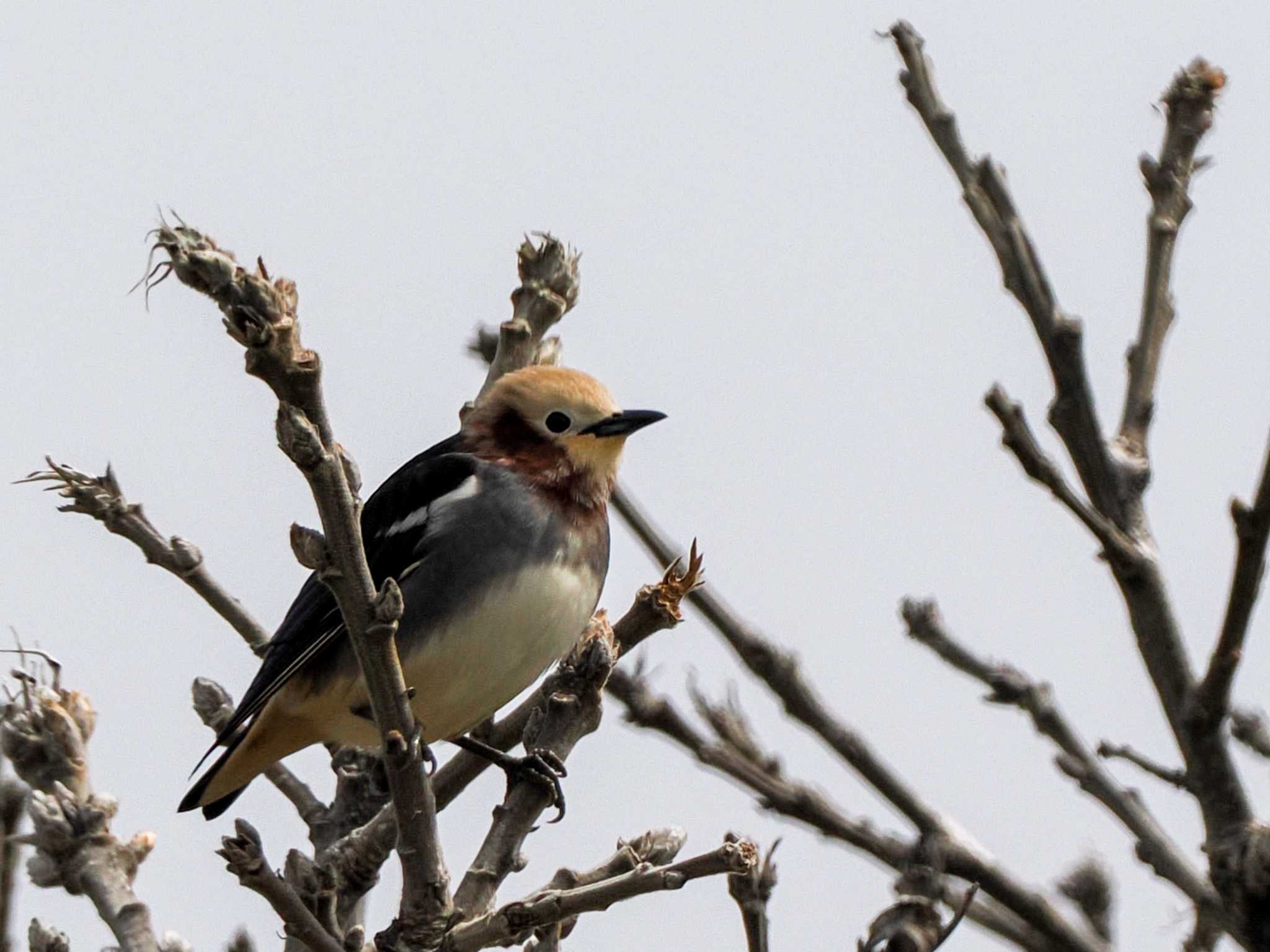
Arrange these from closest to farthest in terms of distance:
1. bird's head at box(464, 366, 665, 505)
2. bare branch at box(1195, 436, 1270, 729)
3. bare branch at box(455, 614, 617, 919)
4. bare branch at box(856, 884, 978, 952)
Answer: bare branch at box(856, 884, 978, 952), bare branch at box(1195, 436, 1270, 729), bare branch at box(455, 614, 617, 919), bird's head at box(464, 366, 665, 505)

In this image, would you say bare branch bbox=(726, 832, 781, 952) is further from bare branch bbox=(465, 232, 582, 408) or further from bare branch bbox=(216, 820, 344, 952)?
bare branch bbox=(465, 232, 582, 408)

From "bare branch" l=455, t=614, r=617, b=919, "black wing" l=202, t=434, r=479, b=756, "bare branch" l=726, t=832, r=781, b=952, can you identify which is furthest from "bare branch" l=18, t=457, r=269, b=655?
"bare branch" l=726, t=832, r=781, b=952

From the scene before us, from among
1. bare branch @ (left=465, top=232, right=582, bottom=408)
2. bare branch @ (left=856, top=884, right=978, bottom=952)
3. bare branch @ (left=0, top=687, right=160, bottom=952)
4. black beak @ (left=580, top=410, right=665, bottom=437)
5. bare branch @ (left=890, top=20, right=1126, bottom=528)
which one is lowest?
bare branch @ (left=856, top=884, right=978, bottom=952)

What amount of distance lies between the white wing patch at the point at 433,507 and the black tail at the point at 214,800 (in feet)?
2.90

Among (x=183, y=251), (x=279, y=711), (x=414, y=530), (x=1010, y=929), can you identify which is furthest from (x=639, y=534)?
(x=183, y=251)

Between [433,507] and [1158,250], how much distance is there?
8.75 ft

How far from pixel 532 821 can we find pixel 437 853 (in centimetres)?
74

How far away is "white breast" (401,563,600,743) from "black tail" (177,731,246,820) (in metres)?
0.71

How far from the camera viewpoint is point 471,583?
576 cm

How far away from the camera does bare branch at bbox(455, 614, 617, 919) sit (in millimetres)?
4539

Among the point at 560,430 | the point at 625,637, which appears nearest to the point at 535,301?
the point at 560,430

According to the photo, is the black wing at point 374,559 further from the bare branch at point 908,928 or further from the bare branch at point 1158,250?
the bare branch at point 908,928

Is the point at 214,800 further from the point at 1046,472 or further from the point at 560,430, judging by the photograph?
the point at 1046,472

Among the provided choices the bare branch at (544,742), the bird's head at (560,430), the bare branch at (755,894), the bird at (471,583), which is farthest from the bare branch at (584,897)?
the bird's head at (560,430)
